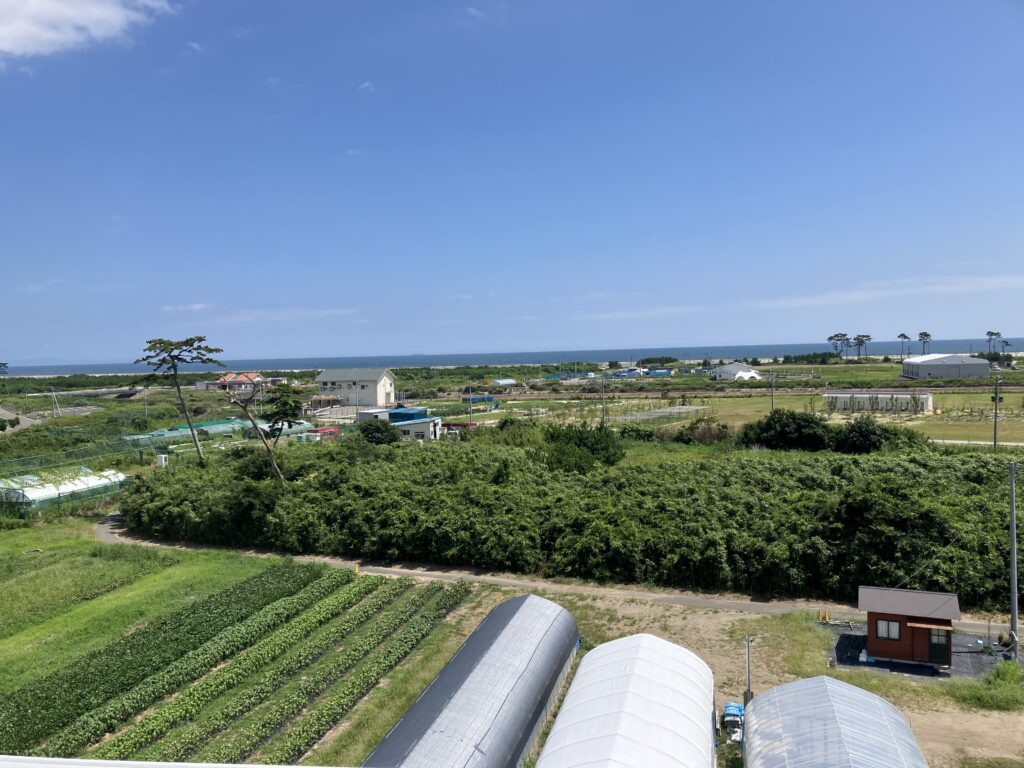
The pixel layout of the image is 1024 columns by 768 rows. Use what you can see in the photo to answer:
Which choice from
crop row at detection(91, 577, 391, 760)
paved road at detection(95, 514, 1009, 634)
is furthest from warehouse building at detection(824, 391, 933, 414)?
crop row at detection(91, 577, 391, 760)

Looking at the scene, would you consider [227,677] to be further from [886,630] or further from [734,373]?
[734,373]

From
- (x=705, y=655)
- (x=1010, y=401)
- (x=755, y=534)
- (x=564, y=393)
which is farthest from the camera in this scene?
(x=564, y=393)

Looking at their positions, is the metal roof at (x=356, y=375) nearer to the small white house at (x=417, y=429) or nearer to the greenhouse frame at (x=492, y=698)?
the small white house at (x=417, y=429)

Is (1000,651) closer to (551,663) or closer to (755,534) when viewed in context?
(755,534)

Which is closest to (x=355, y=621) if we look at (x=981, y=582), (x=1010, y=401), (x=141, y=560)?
(x=141, y=560)

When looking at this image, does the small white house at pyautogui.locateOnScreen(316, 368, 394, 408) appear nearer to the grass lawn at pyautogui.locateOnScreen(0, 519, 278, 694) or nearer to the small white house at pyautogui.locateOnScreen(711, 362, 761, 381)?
the grass lawn at pyautogui.locateOnScreen(0, 519, 278, 694)

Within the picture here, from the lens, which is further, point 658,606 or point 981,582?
point 658,606
